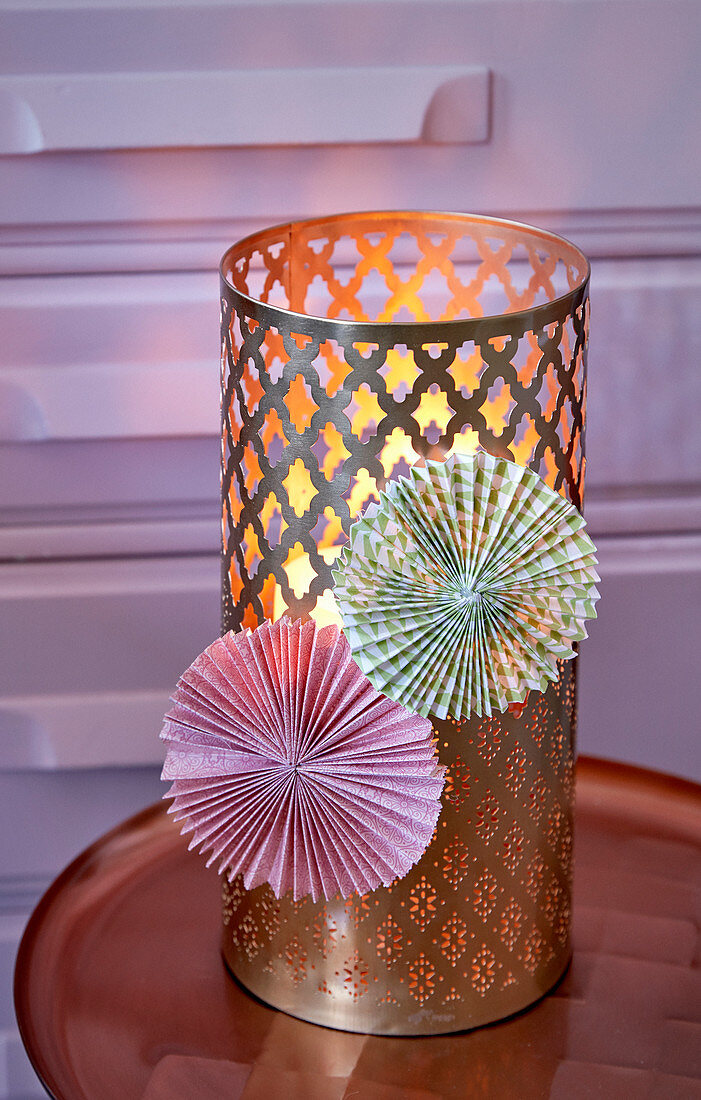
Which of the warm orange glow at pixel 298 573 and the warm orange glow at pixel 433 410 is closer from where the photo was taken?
the warm orange glow at pixel 298 573

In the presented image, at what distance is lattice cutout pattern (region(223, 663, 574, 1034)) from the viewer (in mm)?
502

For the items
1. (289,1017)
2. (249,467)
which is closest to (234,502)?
(249,467)

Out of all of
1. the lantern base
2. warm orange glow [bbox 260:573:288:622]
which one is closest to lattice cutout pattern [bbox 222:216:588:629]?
warm orange glow [bbox 260:573:288:622]

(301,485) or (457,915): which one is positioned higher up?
(301,485)

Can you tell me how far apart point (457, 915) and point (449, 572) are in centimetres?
16

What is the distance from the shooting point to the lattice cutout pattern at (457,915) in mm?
502

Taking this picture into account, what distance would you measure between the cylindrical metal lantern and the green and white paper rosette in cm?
2

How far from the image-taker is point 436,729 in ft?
1.60

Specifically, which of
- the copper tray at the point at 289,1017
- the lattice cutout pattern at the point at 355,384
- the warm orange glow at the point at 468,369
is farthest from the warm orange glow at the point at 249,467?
the copper tray at the point at 289,1017

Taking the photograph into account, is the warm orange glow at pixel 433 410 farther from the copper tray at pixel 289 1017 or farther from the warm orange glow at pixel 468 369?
the copper tray at pixel 289 1017

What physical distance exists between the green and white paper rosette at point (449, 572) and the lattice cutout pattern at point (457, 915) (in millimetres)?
36

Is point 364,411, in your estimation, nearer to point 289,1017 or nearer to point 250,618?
point 250,618

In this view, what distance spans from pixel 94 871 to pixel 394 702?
271mm

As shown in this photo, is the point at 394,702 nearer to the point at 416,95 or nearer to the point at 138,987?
the point at 138,987
